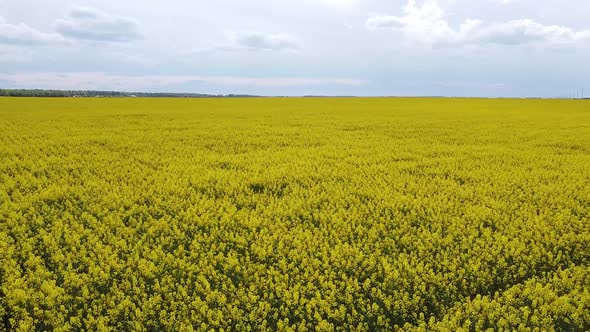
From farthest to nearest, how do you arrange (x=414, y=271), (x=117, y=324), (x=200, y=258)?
(x=200, y=258), (x=414, y=271), (x=117, y=324)

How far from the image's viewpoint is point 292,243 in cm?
689

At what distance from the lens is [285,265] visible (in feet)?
20.0

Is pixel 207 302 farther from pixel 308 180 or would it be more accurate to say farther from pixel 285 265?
pixel 308 180

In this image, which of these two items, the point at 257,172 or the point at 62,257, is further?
the point at 257,172

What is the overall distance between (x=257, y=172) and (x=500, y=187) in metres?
5.98

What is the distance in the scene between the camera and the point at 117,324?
498 centimetres

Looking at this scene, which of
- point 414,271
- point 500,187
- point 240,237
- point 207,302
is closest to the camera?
point 207,302

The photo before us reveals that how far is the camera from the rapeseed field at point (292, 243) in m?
5.20

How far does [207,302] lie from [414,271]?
2.76 meters

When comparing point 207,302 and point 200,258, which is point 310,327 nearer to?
point 207,302

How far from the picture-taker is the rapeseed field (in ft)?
17.0

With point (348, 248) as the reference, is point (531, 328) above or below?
below

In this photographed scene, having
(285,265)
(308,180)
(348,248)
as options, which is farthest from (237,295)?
(308,180)

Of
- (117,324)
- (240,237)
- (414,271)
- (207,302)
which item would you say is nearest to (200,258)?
(240,237)
